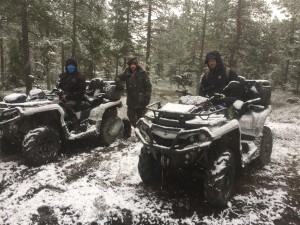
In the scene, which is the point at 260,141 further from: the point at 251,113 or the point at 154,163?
the point at 154,163

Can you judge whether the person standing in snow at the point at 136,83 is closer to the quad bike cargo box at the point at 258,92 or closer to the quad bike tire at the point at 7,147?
the quad bike cargo box at the point at 258,92

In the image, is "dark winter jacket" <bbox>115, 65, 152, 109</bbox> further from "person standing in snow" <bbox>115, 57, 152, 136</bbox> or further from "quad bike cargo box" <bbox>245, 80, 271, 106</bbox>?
"quad bike cargo box" <bbox>245, 80, 271, 106</bbox>

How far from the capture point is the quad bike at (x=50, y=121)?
6.12 m

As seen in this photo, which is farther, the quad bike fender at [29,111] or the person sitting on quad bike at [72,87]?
the person sitting on quad bike at [72,87]

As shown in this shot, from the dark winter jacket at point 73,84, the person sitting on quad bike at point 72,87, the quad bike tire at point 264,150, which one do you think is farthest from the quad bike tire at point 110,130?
the quad bike tire at point 264,150

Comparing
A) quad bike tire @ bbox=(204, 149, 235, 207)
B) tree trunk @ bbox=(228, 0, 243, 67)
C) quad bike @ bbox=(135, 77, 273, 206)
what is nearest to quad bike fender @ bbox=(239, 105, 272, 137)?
quad bike @ bbox=(135, 77, 273, 206)

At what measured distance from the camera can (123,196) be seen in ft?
16.5

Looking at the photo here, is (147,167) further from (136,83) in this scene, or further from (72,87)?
(136,83)

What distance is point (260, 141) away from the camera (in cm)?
646

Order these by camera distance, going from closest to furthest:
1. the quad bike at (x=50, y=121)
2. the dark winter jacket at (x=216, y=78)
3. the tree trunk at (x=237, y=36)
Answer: the quad bike at (x=50, y=121)
the dark winter jacket at (x=216, y=78)
the tree trunk at (x=237, y=36)

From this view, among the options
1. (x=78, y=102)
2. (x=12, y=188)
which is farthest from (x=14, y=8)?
(x=12, y=188)

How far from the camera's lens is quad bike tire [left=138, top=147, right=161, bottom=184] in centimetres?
534

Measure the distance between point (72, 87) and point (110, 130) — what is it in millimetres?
1532

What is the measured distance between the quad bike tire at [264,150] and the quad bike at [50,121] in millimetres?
3854
